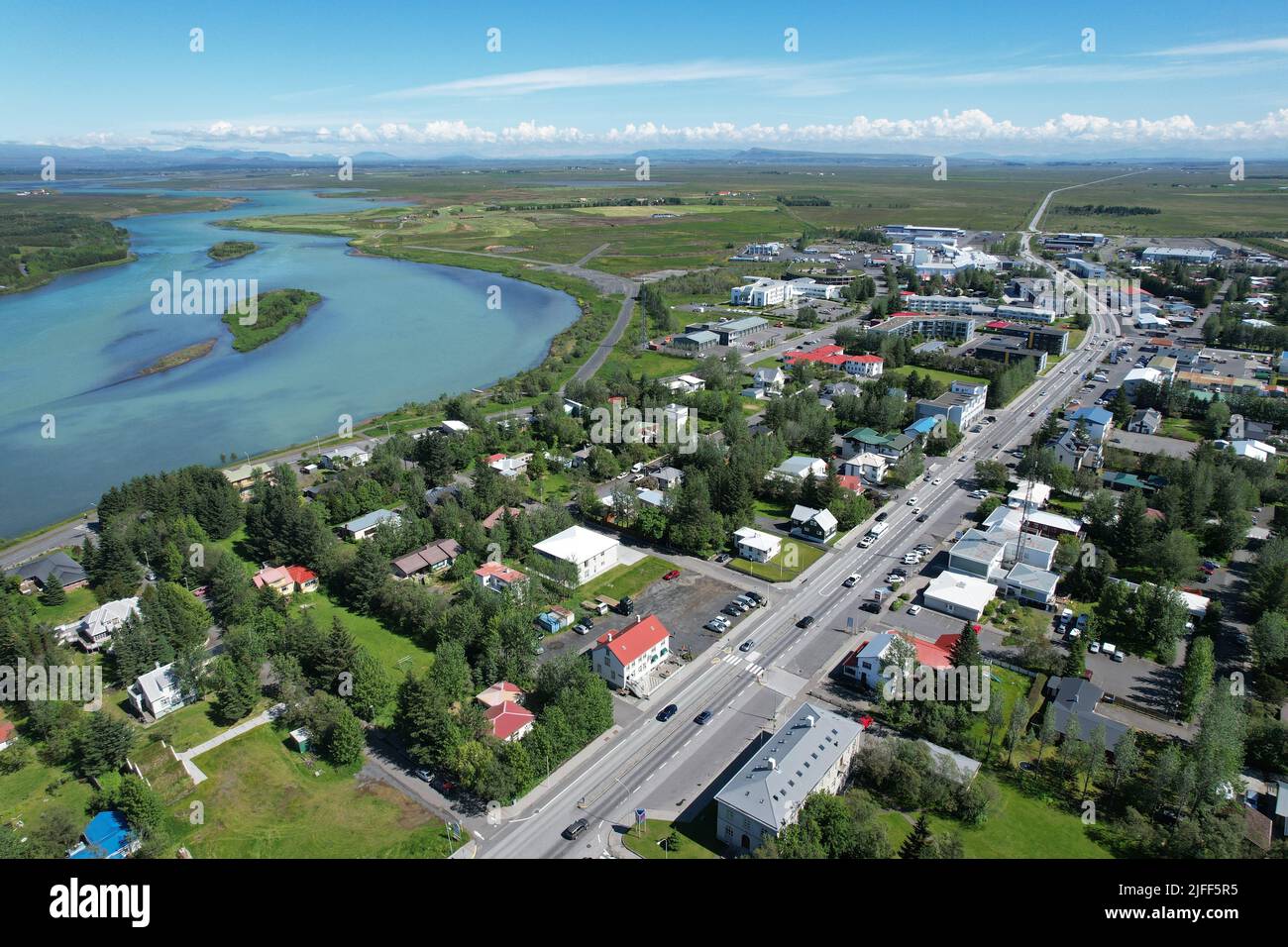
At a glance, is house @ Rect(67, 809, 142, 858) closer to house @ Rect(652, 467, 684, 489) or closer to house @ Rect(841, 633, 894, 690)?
house @ Rect(841, 633, 894, 690)

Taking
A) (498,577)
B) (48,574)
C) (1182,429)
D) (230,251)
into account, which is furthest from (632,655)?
(230,251)

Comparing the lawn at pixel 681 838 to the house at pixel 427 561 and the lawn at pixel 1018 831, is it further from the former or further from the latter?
the house at pixel 427 561

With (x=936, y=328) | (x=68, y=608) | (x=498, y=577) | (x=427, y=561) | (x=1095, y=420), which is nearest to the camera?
(x=68, y=608)

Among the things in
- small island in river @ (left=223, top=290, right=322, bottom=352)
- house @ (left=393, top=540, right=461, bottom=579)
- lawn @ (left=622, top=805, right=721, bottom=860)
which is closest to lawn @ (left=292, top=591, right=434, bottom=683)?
house @ (left=393, top=540, right=461, bottom=579)

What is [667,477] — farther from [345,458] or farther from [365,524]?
[345,458]
